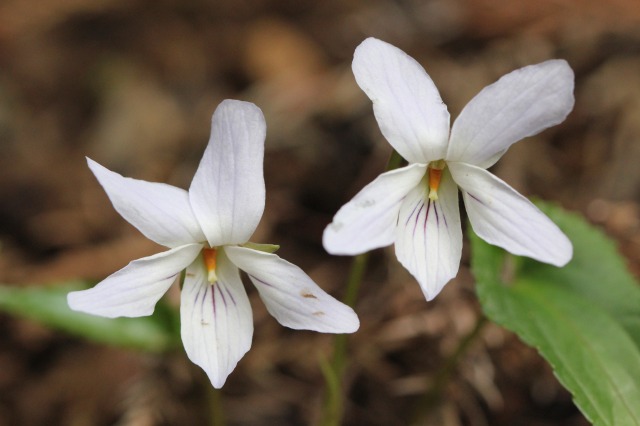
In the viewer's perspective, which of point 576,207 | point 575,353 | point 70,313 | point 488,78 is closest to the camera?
point 575,353

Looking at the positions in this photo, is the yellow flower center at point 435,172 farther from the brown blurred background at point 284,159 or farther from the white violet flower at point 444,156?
the brown blurred background at point 284,159

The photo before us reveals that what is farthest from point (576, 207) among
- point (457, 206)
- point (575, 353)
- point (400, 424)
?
point (457, 206)

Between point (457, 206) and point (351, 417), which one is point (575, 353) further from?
point (351, 417)

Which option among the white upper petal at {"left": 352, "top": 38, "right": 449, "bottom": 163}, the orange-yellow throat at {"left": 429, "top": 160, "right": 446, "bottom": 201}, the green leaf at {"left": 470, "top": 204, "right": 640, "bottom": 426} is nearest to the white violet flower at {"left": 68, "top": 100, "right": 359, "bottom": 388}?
the white upper petal at {"left": 352, "top": 38, "right": 449, "bottom": 163}

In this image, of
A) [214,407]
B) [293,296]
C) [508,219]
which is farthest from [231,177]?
[214,407]

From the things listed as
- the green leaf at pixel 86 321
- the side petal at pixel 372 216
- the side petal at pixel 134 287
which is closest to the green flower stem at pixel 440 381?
the side petal at pixel 372 216
